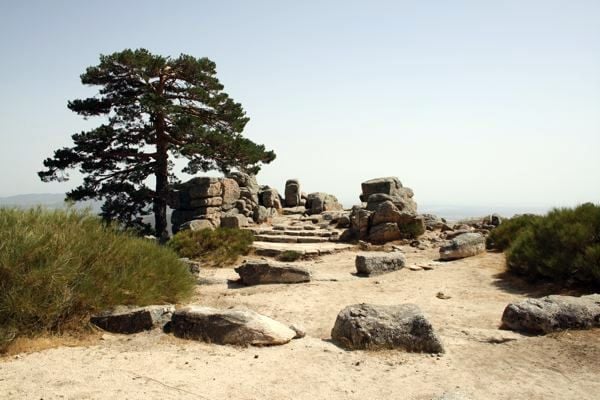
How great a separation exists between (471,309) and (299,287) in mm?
3980

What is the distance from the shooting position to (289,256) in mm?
14734

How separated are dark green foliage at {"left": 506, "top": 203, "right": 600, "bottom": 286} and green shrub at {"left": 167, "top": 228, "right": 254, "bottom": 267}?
8458 mm

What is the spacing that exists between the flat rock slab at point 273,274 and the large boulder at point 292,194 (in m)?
16.9

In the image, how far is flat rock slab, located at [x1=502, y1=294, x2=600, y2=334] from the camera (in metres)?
6.80

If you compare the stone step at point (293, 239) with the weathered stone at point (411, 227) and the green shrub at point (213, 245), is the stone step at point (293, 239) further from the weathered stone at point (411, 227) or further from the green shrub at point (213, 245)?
the weathered stone at point (411, 227)

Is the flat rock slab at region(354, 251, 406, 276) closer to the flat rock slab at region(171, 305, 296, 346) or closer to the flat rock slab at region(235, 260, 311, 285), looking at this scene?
the flat rock slab at region(235, 260, 311, 285)

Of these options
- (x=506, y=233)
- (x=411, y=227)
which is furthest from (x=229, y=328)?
(x=411, y=227)

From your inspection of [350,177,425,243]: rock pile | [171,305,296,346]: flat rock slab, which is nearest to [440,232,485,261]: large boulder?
[350,177,425,243]: rock pile

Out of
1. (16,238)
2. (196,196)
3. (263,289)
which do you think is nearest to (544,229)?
(263,289)

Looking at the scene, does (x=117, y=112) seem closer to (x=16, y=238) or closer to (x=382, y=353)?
(x=16, y=238)

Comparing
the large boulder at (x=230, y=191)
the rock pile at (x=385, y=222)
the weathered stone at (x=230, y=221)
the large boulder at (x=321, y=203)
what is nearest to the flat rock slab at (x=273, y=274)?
the rock pile at (x=385, y=222)

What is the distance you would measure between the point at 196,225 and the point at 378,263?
29.8ft

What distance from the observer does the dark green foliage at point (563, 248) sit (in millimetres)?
9070

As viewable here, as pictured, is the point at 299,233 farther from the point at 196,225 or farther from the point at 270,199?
the point at 270,199
